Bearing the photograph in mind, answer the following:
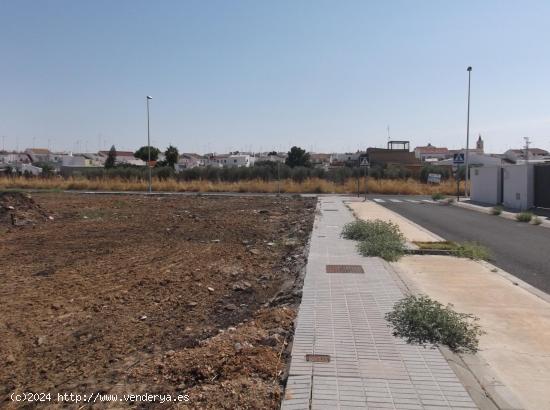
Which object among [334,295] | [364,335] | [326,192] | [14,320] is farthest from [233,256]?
[326,192]

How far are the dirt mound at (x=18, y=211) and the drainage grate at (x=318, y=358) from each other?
15.7m

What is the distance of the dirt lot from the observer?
16.1ft

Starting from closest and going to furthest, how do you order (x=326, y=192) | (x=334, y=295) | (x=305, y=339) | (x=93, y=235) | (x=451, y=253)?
(x=305, y=339) → (x=334, y=295) → (x=451, y=253) → (x=93, y=235) → (x=326, y=192)

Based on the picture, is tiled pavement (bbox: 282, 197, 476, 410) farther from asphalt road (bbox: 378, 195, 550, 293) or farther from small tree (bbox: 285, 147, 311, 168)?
small tree (bbox: 285, 147, 311, 168)

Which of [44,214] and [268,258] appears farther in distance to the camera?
[44,214]

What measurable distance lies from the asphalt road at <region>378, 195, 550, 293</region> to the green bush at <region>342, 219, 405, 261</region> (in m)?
1.99

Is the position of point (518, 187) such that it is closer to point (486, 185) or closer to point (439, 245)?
point (486, 185)

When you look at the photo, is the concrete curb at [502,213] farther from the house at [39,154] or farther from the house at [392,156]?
the house at [39,154]

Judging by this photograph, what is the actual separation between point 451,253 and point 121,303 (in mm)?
7348

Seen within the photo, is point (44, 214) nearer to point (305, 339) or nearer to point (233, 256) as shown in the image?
point (233, 256)

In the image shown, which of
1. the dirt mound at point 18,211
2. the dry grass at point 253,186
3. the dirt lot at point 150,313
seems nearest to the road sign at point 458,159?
the dry grass at point 253,186

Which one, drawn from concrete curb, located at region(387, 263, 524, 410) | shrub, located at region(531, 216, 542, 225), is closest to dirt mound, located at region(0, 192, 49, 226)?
concrete curb, located at region(387, 263, 524, 410)

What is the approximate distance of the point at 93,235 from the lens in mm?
15555

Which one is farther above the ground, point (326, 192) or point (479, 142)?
point (479, 142)
